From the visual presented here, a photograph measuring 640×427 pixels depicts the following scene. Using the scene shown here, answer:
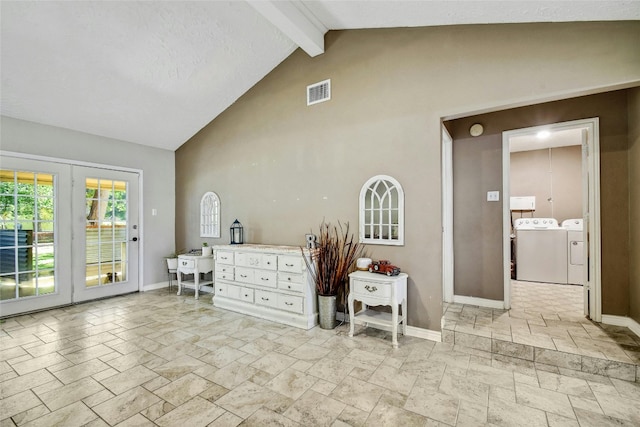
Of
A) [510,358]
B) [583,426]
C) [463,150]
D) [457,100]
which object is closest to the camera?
[583,426]

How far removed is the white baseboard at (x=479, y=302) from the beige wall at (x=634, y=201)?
1.12 metres

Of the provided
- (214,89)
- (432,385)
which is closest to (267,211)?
(214,89)

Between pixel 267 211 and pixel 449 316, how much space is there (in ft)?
8.81

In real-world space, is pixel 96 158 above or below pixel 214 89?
below

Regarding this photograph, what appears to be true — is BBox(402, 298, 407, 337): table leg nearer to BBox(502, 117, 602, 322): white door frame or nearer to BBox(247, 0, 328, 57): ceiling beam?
BBox(502, 117, 602, 322): white door frame

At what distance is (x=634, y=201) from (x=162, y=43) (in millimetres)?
5070

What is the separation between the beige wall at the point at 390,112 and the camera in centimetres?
248

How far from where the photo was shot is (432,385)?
7.25 ft

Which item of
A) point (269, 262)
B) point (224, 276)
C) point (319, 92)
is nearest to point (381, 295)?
point (269, 262)

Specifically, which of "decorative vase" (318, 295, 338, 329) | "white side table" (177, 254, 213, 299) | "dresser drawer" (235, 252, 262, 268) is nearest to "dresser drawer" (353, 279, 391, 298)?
"decorative vase" (318, 295, 338, 329)

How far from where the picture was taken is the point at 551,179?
5.85 meters

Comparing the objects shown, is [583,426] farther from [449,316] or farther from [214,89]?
[214,89]

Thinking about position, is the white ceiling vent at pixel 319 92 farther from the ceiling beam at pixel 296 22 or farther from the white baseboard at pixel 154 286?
the white baseboard at pixel 154 286

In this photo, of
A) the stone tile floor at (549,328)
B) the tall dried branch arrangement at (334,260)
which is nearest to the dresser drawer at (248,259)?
the tall dried branch arrangement at (334,260)
